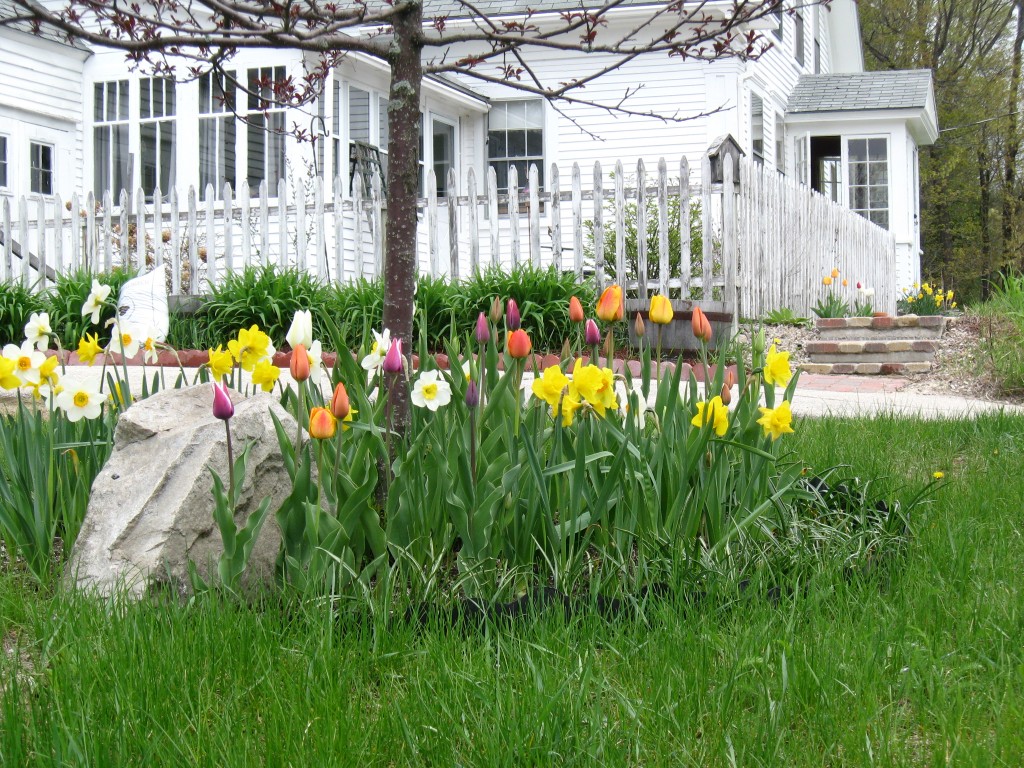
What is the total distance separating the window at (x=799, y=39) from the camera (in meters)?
21.0

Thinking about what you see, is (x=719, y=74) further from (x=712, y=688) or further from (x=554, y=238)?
(x=712, y=688)

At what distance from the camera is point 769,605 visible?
2.22 meters

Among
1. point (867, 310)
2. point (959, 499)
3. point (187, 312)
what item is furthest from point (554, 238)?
point (959, 499)

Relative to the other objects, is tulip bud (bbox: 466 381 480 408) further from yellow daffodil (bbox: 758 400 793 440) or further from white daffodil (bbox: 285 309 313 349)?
yellow daffodil (bbox: 758 400 793 440)

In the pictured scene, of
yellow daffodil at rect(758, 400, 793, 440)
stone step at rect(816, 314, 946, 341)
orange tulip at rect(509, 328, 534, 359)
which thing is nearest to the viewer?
orange tulip at rect(509, 328, 534, 359)

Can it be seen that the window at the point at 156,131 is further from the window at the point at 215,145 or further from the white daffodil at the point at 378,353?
the white daffodil at the point at 378,353

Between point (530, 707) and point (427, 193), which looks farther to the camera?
point (427, 193)

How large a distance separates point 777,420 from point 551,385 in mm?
626

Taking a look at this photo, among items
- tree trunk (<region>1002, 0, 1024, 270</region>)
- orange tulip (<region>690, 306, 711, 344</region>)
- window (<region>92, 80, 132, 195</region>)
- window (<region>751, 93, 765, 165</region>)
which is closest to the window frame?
window (<region>92, 80, 132, 195</region>)

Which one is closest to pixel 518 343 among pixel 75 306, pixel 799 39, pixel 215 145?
pixel 75 306

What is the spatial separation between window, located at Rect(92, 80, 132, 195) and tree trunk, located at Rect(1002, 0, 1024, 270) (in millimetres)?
22859

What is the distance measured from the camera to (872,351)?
9391 mm

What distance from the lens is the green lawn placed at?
162 cm

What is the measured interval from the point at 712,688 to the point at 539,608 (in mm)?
501
